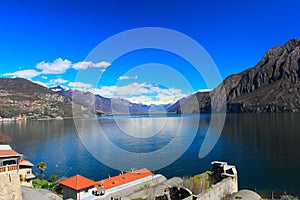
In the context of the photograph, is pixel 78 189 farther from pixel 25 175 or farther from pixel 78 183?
pixel 25 175

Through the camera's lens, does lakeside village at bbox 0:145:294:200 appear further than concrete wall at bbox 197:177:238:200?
No

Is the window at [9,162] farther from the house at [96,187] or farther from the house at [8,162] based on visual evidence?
the house at [96,187]

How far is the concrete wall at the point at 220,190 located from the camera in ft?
58.7

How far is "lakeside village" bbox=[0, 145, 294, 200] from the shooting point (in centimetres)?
1603

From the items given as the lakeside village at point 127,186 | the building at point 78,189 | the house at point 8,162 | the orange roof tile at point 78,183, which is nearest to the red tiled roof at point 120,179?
the lakeside village at point 127,186

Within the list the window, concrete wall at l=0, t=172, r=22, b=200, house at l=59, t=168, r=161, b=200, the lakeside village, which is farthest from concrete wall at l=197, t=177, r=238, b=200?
the window

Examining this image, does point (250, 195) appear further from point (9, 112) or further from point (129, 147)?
point (9, 112)

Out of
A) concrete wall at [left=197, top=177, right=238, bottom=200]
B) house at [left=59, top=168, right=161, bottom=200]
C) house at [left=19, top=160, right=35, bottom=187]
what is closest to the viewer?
concrete wall at [left=197, top=177, right=238, bottom=200]

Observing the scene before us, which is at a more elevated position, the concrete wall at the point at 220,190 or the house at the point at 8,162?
the house at the point at 8,162

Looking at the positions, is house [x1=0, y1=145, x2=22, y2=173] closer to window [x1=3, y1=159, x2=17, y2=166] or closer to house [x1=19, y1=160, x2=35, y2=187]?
window [x1=3, y1=159, x2=17, y2=166]

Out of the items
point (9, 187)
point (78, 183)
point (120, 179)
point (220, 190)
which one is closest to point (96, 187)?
point (78, 183)

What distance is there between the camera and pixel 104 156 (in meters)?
53.8

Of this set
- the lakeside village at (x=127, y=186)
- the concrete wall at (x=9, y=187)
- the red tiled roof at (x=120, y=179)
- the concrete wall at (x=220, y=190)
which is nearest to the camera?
the concrete wall at (x=9, y=187)

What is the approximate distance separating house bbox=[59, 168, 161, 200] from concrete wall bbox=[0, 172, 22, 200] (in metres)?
8.85
